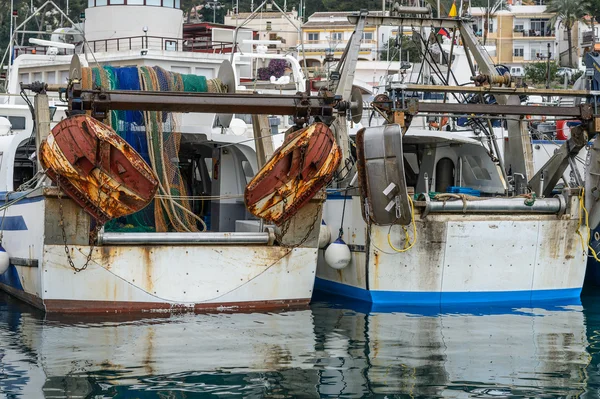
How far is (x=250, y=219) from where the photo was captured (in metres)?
16.1

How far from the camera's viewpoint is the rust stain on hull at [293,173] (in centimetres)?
1261

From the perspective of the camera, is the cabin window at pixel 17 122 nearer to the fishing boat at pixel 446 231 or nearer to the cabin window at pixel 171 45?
the cabin window at pixel 171 45

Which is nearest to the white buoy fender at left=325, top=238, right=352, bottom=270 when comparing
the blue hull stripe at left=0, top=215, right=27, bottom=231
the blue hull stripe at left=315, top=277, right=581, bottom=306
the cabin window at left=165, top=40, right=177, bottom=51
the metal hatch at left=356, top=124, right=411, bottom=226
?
the blue hull stripe at left=315, top=277, right=581, bottom=306

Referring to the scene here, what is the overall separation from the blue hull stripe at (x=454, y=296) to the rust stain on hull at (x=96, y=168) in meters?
3.64

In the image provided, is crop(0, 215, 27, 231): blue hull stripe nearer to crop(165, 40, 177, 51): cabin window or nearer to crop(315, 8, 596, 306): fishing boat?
crop(315, 8, 596, 306): fishing boat

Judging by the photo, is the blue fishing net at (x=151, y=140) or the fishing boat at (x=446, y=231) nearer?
the fishing boat at (x=446, y=231)

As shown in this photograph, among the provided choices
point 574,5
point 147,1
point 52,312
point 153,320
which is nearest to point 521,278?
point 153,320

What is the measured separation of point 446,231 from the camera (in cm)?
1365

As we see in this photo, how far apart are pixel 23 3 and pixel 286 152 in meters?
58.2

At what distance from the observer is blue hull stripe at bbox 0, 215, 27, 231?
13688 millimetres

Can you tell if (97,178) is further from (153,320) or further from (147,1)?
(147,1)

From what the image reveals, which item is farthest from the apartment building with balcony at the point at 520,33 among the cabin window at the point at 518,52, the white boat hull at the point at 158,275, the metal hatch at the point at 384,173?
the white boat hull at the point at 158,275

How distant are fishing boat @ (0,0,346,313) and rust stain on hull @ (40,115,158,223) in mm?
12

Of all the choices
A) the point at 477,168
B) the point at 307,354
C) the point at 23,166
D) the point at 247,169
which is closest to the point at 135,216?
the point at 247,169
